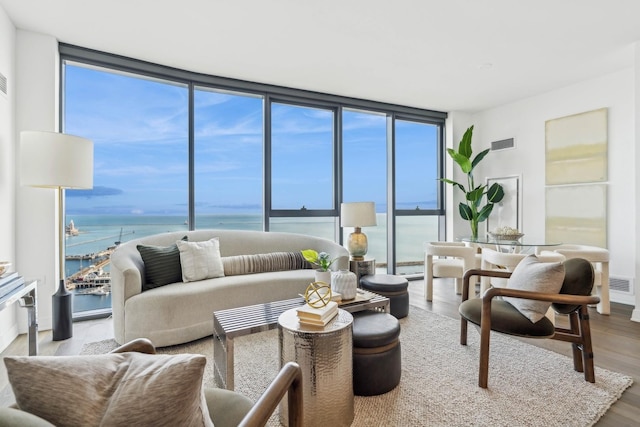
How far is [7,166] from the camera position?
9.14 ft

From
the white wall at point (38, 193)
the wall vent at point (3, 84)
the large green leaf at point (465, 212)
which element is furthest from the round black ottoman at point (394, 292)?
the wall vent at point (3, 84)

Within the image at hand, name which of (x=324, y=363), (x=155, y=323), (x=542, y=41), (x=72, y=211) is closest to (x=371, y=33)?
(x=542, y=41)

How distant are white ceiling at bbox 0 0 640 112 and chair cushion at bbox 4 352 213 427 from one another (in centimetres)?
267

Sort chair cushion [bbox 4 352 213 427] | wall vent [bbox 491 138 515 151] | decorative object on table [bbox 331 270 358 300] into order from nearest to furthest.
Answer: chair cushion [bbox 4 352 213 427]
decorative object on table [bbox 331 270 358 300]
wall vent [bbox 491 138 515 151]

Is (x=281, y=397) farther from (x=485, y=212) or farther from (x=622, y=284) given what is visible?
(x=485, y=212)

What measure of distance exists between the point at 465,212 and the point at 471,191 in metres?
0.35

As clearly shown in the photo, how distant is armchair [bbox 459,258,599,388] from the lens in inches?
76.8

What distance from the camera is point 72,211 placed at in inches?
132

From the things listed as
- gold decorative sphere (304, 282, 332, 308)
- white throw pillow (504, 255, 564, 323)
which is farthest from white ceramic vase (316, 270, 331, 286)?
white throw pillow (504, 255, 564, 323)

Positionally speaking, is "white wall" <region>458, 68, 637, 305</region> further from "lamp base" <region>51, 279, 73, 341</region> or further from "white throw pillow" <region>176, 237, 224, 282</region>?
"lamp base" <region>51, 279, 73, 341</region>

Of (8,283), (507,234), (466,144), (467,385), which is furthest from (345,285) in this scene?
(466,144)

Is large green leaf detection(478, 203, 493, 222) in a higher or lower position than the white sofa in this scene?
higher

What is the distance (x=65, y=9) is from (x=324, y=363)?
10.8 feet

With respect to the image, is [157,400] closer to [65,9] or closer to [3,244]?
[3,244]
